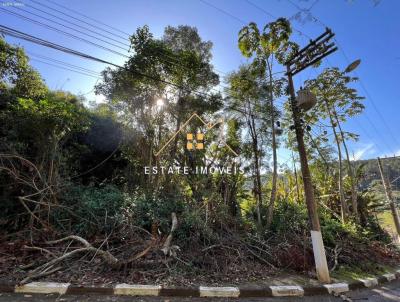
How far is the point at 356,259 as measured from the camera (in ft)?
24.5

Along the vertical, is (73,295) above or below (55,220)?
below

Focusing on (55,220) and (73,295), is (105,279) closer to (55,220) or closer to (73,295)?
(73,295)

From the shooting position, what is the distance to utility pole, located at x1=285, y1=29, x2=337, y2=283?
5.73 metres

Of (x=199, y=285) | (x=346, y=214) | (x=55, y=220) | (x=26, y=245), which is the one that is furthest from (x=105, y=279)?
(x=346, y=214)

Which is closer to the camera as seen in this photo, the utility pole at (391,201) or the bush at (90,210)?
the bush at (90,210)

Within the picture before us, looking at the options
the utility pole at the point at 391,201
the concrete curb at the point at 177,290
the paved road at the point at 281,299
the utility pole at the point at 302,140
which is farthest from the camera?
the utility pole at the point at 391,201

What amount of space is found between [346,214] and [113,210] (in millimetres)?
9812

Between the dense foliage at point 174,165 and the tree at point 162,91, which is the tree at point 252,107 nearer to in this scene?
the dense foliage at point 174,165

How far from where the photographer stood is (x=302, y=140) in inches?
257

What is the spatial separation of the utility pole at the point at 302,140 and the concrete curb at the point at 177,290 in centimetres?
55

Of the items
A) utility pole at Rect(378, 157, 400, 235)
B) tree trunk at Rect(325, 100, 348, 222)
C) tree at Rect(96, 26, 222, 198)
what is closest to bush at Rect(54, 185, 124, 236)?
tree at Rect(96, 26, 222, 198)

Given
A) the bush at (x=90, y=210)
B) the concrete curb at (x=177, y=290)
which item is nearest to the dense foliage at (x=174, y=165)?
the bush at (x=90, y=210)

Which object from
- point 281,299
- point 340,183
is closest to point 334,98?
point 340,183

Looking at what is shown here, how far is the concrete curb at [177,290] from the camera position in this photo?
Answer: 4.11 m
